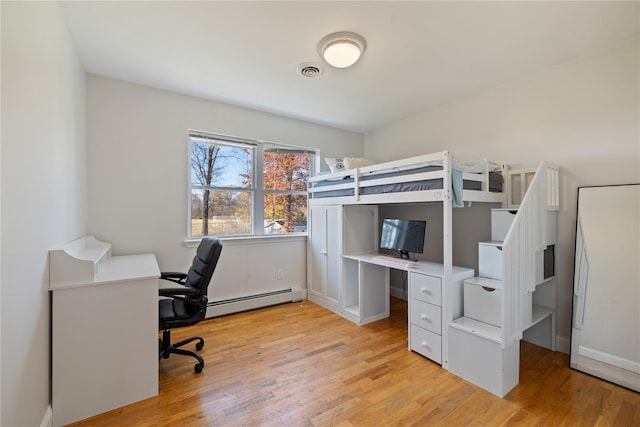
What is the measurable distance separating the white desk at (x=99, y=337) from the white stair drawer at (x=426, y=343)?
2.03 metres

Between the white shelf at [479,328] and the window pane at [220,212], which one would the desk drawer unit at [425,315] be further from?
the window pane at [220,212]

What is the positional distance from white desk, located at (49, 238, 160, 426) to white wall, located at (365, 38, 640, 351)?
3.34 m

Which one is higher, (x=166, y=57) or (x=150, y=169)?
(x=166, y=57)

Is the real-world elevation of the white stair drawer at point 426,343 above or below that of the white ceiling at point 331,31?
below

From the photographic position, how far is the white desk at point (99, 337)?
5.33 ft

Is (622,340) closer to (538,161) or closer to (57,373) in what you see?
(538,161)

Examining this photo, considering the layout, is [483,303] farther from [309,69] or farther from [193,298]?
[309,69]

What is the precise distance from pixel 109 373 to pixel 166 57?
2.39 meters

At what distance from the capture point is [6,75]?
1.09 metres

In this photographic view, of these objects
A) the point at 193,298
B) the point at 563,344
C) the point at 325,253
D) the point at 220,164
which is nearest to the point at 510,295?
the point at 563,344

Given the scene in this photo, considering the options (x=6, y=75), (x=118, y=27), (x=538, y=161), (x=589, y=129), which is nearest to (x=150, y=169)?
(x=118, y=27)

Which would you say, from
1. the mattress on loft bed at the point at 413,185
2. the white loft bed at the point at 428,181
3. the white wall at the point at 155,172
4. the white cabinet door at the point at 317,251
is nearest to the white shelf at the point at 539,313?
the white loft bed at the point at 428,181

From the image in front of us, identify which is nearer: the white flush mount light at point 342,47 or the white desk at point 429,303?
the white flush mount light at point 342,47

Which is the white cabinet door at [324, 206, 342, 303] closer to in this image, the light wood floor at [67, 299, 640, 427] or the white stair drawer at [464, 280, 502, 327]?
the light wood floor at [67, 299, 640, 427]
